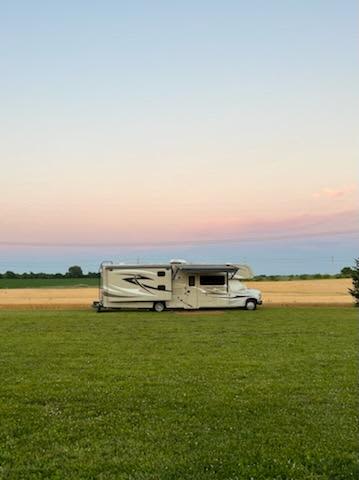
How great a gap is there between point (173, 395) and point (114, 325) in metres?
12.2

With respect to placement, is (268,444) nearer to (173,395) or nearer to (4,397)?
(173,395)

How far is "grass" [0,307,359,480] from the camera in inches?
208

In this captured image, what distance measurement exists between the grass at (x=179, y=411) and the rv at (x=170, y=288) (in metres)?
14.4

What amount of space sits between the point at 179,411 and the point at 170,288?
21.3m

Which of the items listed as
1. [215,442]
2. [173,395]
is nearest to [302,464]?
[215,442]

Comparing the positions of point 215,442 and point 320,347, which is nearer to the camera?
point 215,442

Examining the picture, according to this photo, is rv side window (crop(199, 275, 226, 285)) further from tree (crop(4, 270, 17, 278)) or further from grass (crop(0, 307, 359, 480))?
tree (crop(4, 270, 17, 278))

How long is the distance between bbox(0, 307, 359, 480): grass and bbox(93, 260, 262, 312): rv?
14.4 metres

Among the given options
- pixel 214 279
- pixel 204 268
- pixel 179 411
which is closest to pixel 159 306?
pixel 204 268

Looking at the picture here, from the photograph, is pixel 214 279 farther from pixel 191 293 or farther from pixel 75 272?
pixel 75 272

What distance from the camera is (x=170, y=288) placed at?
28438mm

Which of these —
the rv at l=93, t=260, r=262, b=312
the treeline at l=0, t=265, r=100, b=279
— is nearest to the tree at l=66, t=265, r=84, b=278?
the treeline at l=0, t=265, r=100, b=279

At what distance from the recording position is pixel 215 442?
5879mm

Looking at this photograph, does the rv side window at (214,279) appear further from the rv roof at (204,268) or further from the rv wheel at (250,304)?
the rv wheel at (250,304)
